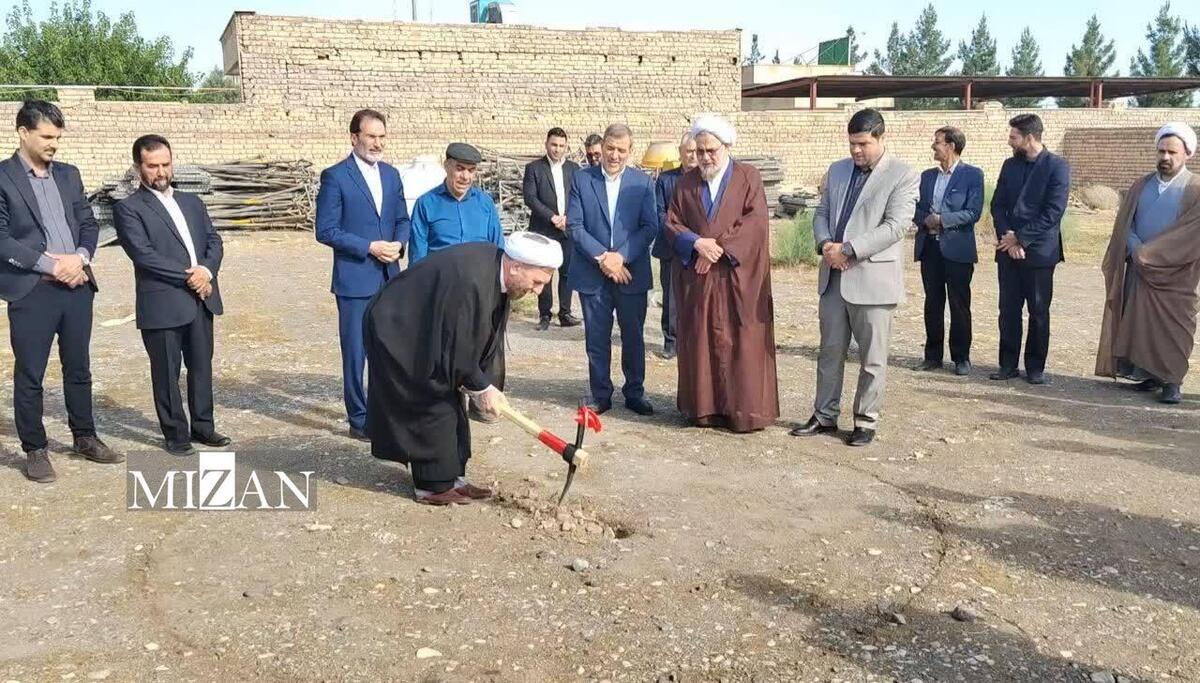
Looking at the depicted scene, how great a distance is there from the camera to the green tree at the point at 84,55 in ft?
117

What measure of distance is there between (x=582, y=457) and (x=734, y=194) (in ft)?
7.25

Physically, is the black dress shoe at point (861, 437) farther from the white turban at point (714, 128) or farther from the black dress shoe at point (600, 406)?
the white turban at point (714, 128)

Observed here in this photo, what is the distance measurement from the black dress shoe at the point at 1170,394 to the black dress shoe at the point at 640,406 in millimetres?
3403

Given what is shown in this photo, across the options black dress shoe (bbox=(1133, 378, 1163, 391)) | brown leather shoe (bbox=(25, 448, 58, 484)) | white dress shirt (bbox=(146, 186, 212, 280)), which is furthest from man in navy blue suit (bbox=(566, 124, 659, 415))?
black dress shoe (bbox=(1133, 378, 1163, 391))

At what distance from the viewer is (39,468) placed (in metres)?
5.01

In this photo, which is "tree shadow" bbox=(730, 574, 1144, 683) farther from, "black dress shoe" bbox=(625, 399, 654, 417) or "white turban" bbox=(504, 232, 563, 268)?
"black dress shoe" bbox=(625, 399, 654, 417)

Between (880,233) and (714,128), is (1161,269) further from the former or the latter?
(714,128)

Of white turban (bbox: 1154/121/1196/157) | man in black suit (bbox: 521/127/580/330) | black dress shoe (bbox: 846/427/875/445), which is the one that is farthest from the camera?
man in black suit (bbox: 521/127/580/330)

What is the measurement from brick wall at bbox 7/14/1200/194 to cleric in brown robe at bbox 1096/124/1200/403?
1636 cm

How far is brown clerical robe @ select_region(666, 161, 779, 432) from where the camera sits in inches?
230

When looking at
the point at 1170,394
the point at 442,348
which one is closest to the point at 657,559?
the point at 442,348

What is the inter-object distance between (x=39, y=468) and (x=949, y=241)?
5939 mm

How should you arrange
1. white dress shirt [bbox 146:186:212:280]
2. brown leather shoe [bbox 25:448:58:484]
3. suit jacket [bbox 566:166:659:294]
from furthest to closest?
suit jacket [bbox 566:166:659:294] → white dress shirt [bbox 146:186:212:280] → brown leather shoe [bbox 25:448:58:484]

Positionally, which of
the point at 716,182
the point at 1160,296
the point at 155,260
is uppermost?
the point at 716,182
